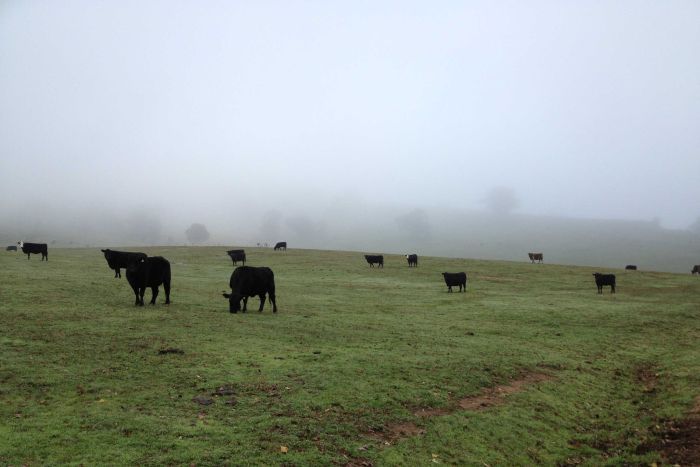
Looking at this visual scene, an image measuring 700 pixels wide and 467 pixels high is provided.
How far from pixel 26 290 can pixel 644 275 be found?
62.2 meters

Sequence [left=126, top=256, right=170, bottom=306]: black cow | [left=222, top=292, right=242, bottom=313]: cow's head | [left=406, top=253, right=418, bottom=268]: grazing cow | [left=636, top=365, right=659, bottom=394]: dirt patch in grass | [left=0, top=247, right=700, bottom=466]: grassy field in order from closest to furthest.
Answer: [left=0, top=247, right=700, bottom=466]: grassy field
[left=636, top=365, right=659, bottom=394]: dirt patch in grass
[left=126, top=256, right=170, bottom=306]: black cow
[left=222, top=292, right=242, bottom=313]: cow's head
[left=406, top=253, right=418, bottom=268]: grazing cow

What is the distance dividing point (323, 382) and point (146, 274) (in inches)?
556

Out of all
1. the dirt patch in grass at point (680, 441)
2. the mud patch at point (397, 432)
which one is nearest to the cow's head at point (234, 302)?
the mud patch at point (397, 432)

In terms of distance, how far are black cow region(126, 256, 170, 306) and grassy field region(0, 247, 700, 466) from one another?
3.43 ft

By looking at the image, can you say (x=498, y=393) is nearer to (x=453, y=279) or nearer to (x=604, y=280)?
(x=453, y=279)

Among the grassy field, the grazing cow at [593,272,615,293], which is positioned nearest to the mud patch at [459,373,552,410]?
the grassy field

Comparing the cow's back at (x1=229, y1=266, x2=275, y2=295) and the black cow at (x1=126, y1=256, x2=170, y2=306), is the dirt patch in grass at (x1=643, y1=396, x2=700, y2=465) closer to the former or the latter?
the cow's back at (x1=229, y1=266, x2=275, y2=295)

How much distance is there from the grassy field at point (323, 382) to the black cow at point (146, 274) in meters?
1.05

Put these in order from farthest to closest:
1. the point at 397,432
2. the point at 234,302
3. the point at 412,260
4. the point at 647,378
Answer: the point at 412,260
the point at 234,302
the point at 647,378
the point at 397,432

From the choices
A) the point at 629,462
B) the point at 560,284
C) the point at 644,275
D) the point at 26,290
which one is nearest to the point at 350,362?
the point at 629,462

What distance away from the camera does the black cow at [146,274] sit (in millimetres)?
24578

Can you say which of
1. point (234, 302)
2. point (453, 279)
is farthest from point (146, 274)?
point (453, 279)

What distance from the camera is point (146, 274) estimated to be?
2489 centimetres

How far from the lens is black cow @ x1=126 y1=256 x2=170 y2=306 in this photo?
2458cm
